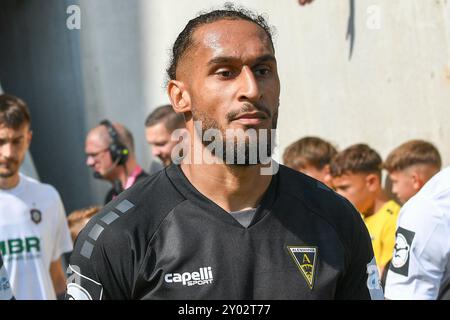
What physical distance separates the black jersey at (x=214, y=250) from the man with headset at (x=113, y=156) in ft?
14.2

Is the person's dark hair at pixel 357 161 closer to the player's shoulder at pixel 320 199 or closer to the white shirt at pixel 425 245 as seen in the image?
the white shirt at pixel 425 245

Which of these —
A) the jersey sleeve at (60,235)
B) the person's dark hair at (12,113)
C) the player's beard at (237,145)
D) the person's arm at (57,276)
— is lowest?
the person's arm at (57,276)

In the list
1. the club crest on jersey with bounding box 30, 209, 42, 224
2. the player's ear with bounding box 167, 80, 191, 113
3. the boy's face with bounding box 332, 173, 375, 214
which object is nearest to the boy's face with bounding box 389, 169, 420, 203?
Result: the boy's face with bounding box 332, 173, 375, 214

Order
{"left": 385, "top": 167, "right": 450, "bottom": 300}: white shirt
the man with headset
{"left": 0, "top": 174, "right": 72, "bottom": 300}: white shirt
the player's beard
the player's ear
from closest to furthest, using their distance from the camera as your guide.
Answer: the player's beard, the player's ear, {"left": 385, "top": 167, "right": 450, "bottom": 300}: white shirt, {"left": 0, "top": 174, "right": 72, "bottom": 300}: white shirt, the man with headset

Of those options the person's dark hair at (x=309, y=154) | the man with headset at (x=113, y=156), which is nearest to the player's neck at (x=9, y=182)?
the man with headset at (x=113, y=156)

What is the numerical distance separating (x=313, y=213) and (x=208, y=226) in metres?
0.40

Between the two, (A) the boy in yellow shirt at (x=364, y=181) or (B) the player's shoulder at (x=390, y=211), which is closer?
(B) the player's shoulder at (x=390, y=211)

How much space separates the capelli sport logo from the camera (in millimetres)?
3201

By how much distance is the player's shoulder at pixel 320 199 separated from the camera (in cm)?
345

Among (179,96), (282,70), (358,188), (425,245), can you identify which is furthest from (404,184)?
(179,96)

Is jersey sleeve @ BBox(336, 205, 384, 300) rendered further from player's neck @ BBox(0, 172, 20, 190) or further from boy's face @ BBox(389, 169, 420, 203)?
player's neck @ BBox(0, 172, 20, 190)

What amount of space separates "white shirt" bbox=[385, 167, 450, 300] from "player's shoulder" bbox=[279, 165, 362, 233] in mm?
879

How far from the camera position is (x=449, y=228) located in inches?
169

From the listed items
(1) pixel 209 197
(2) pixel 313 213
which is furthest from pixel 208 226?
(2) pixel 313 213
